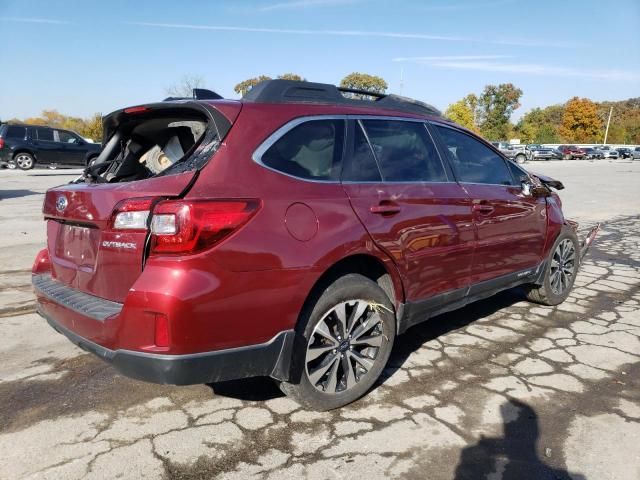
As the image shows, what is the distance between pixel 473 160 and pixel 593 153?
63.7 meters

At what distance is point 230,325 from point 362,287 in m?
0.87

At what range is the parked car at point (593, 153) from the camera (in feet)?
192

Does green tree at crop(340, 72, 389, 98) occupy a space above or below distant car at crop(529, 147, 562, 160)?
above

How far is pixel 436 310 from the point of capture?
3609 millimetres

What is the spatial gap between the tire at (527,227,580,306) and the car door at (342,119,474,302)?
1530 millimetres

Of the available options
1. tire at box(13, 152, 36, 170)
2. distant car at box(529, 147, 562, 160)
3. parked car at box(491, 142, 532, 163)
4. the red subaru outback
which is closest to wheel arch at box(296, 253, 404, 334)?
the red subaru outback

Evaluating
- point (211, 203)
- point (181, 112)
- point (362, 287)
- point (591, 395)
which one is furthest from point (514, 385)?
point (181, 112)

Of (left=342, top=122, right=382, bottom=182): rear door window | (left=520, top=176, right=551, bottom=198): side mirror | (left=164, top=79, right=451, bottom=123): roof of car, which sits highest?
(left=164, top=79, right=451, bottom=123): roof of car

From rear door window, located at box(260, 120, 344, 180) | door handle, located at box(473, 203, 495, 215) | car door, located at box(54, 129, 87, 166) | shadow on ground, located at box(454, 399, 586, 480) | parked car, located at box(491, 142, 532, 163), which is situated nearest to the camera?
shadow on ground, located at box(454, 399, 586, 480)

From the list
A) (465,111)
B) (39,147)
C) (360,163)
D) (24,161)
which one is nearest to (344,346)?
(360,163)

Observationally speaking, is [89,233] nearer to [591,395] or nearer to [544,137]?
[591,395]

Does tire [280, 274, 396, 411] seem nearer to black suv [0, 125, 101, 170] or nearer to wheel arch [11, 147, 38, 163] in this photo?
black suv [0, 125, 101, 170]

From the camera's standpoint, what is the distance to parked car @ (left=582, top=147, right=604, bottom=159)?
58603 millimetres

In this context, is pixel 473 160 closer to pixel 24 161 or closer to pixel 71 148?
pixel 71 148
